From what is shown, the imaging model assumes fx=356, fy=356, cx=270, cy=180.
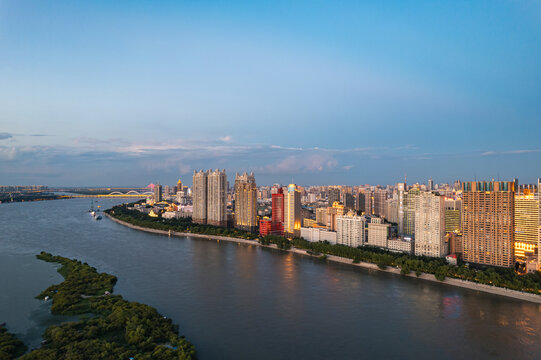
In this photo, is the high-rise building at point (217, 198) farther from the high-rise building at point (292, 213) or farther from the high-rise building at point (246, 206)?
the high-rise building at point (292, 213)

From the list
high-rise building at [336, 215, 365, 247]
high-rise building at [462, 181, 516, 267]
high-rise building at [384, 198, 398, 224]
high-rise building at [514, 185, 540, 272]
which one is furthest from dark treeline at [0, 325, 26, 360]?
high-rise building at [384, 198, 398, 224]

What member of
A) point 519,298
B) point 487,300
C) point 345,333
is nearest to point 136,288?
point 345,333

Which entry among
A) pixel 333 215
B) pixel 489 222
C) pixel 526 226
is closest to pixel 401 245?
pixel 489 222

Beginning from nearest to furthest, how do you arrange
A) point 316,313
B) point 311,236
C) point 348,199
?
1. point 316,313
2. point 311,236
3. point 348,199

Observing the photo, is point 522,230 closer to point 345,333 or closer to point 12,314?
point 345,333

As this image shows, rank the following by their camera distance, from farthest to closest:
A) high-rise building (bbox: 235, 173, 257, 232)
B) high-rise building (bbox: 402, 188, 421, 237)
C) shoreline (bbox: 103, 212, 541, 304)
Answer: high-rise building (bbox: 235, 173, 257, 232) → high-rise building (bbox: 402, 188, 421, 237) → shoreline (bbox: 103, 212, 541, 304)

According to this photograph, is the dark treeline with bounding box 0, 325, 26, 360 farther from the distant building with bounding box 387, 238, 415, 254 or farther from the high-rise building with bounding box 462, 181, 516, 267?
the high-rise building with bounding box 462, 181, 516, 267

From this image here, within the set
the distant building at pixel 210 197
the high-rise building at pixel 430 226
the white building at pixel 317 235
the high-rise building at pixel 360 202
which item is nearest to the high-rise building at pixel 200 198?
the distant building at pixel 210 197
